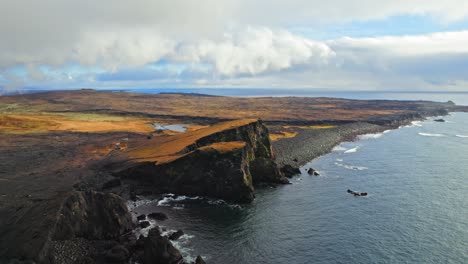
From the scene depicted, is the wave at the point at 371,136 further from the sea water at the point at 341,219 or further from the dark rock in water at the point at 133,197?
the dark rock in water at the point at 133,197

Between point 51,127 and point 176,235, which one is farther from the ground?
point 51,127

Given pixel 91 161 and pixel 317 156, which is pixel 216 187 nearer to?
pixel 91 161

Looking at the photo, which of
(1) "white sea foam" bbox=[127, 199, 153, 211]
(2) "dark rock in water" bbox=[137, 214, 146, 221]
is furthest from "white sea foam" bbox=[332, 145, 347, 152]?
(2) "dark rock in water" bbox=[137, 214, 146, 221]

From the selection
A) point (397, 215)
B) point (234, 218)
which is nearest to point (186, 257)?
point (234, 218)

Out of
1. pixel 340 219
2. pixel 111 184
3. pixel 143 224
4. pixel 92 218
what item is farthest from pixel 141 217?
pixel 340 219

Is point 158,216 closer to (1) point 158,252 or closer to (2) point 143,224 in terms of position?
(2) point 143,224

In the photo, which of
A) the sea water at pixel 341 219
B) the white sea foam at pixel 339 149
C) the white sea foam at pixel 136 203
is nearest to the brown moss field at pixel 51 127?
the white sea foam at pixel 339 149

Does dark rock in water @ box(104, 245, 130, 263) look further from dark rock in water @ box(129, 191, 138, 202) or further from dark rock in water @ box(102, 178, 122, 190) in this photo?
dark rock in water @ box(102, 178, 122, 190)
